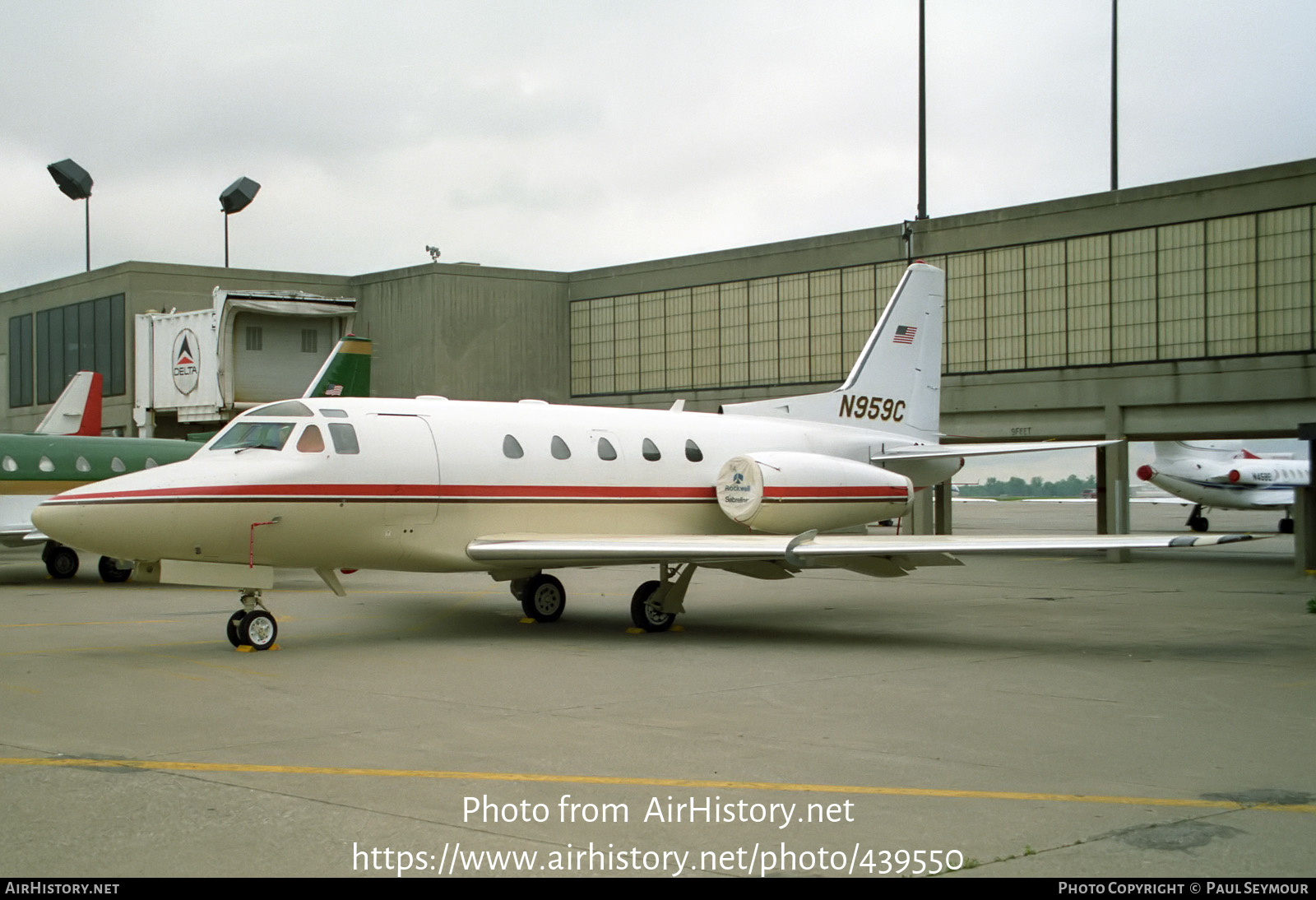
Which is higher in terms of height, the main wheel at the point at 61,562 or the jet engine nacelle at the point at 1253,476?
the jet engine nacelle at the point at 1253,476

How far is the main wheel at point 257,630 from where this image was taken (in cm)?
1320

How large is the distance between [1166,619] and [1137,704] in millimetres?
7332

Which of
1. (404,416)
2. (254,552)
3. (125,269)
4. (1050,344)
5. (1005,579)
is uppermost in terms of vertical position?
(125,269)

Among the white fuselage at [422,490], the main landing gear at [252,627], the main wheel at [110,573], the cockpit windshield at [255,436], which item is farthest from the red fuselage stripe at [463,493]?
the main wheel at [110,573]

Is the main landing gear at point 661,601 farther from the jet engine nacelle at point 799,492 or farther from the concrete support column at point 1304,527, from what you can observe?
the concrete support column at point 1304,527

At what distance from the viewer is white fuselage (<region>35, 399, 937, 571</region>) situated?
12.9 m

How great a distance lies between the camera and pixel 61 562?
80.7ft

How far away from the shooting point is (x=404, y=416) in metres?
14.9

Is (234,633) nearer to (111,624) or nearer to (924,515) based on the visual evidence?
(111,624)

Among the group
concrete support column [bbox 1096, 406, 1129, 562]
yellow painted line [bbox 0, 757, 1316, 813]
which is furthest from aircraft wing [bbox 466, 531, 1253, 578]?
concrete support column [bbox 1096, 406, 1129, 562]

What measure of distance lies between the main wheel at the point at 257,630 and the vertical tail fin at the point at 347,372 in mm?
12993

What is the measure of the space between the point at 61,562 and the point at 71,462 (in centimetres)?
213
